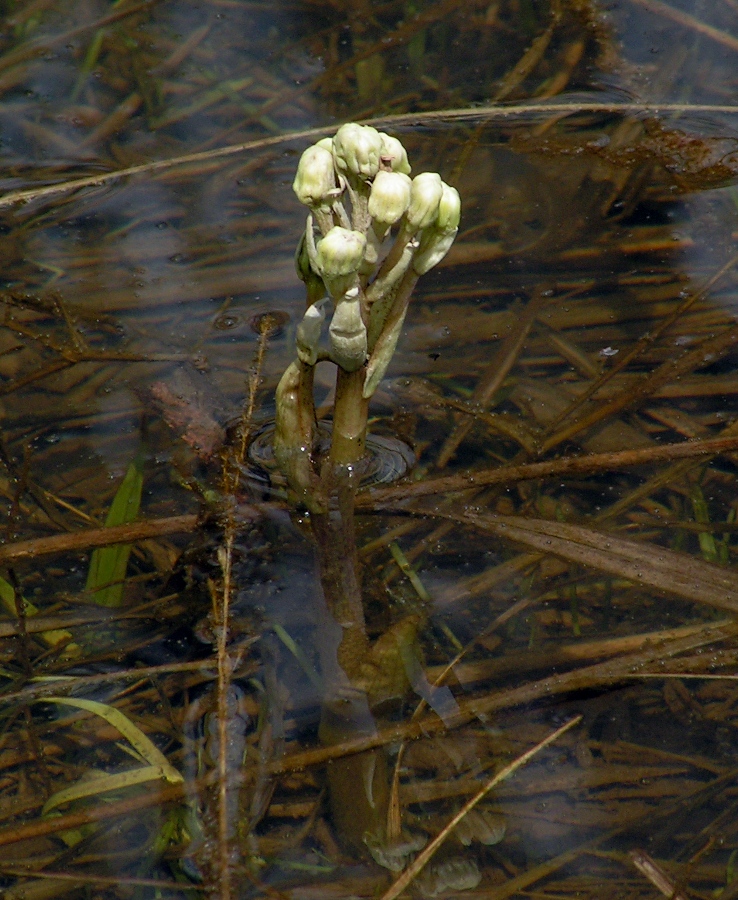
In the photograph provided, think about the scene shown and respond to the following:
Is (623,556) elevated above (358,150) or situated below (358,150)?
below

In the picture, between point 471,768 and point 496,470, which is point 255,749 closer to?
point 471,768

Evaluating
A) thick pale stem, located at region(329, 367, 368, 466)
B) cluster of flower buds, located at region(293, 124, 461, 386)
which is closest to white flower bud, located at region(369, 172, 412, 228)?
cluster of flower buds, located at region(293, 124, 461, 386)

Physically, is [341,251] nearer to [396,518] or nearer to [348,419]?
[348,419]

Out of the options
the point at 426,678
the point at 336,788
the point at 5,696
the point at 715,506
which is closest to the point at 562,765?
the point at 426,678

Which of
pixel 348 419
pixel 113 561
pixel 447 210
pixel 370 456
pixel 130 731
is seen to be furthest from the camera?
pixel 370 456

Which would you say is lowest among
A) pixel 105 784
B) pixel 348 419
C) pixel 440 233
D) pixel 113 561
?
pixel 105 784

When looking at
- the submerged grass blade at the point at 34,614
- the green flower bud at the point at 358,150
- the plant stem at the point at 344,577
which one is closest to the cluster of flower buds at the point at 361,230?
the green flower bud at the point at 358,150

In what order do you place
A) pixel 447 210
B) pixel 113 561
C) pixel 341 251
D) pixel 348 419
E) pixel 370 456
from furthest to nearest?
1. pixel 370 456
2. pixel 113 561
3. pixel 348 419
4. pixel 447 210
5. pixel 341 251

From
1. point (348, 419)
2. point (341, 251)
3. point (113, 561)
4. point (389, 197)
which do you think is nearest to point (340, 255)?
point (341, 251)
